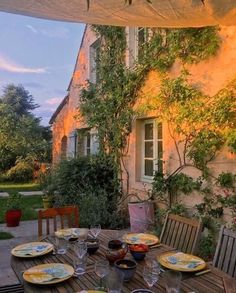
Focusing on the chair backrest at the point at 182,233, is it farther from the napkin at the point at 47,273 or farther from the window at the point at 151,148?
the window at the point at 151,148

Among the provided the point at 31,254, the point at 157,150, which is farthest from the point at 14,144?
the point at 31,254

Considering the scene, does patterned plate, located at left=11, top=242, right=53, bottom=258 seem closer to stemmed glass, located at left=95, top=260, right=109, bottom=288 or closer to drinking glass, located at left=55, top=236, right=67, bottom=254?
drinking glass, located at left=55, top=236, right=67, bottom=254

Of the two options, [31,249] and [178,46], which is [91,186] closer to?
[178,46]

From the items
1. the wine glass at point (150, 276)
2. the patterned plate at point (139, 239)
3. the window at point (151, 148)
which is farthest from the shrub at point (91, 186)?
the wine glass at point (150, 276)

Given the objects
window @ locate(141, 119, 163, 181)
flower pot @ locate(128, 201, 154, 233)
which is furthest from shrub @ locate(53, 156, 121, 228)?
window @ locate(141, 119, 163, 181)

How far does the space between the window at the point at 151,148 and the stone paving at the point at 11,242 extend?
2.54 meters

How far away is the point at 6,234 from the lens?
19.2 feet

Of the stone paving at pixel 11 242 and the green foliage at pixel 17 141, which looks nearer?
the stone paving at pixel 11 242

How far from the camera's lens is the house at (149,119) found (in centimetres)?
460

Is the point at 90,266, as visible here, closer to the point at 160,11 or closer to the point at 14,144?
the point at 160,11

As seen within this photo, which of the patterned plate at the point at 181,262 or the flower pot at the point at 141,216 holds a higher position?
the patterned plate at the point at 181,262

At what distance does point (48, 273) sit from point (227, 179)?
3047mm

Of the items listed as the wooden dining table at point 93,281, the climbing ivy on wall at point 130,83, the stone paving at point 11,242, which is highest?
the climbing ivy on wall at point 130,83

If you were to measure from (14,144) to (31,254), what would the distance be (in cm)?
1414
